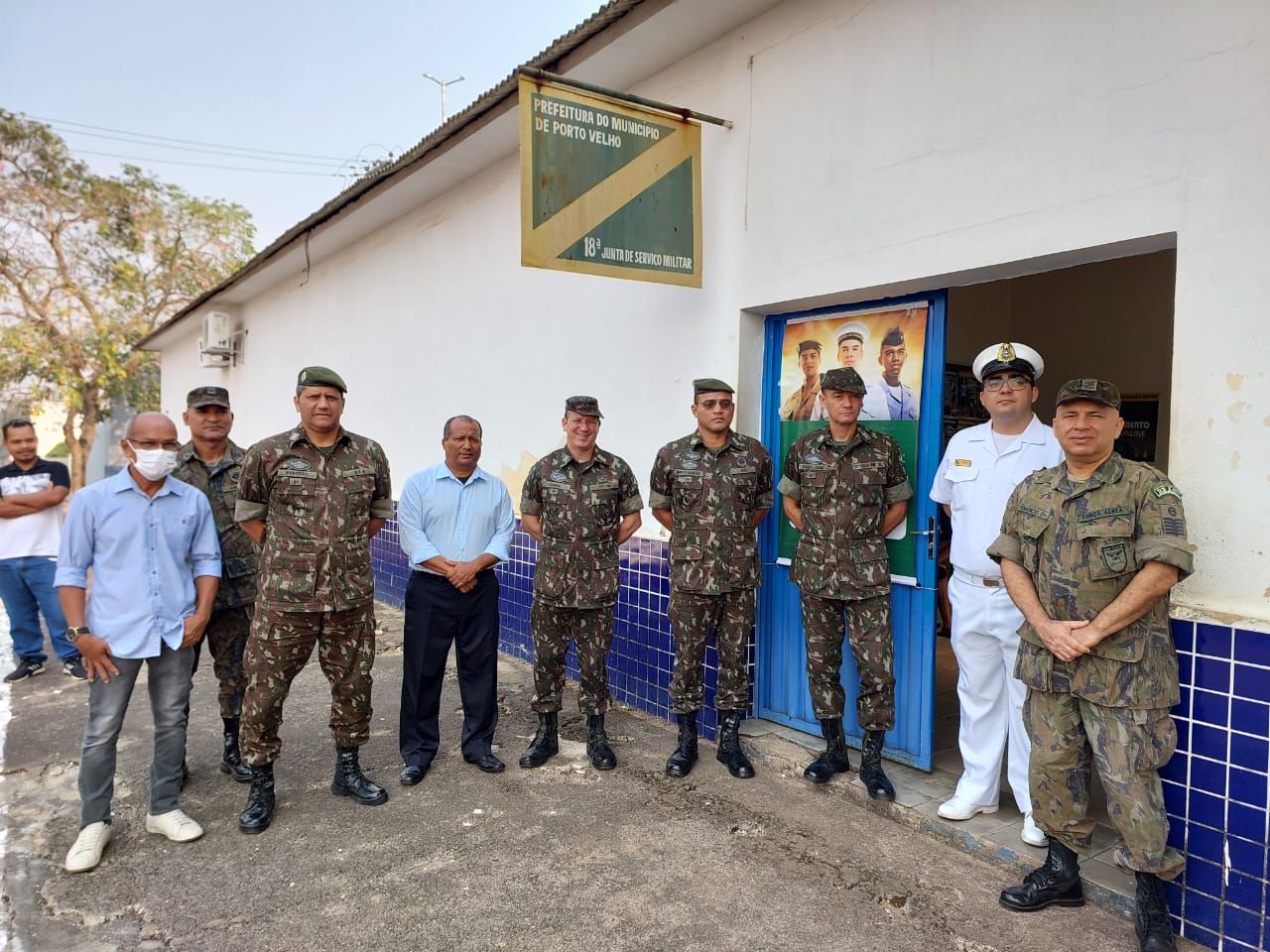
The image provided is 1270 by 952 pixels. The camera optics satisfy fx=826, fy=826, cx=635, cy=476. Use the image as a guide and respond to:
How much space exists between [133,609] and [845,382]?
3.20 metres

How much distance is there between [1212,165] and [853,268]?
1.50 meters

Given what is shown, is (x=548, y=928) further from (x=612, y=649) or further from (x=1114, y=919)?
(x=612, y=649)

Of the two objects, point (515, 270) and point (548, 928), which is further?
point (515, 270)

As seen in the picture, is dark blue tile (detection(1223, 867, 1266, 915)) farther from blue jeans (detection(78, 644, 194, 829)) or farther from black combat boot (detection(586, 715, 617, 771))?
blue jeans (detection(78, 644, 194, 829))

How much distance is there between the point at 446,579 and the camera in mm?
4168

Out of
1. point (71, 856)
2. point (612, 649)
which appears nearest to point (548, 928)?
point (71, 856)

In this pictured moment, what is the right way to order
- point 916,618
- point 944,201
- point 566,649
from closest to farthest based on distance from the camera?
point 944,201
point 916,618
point 566,649

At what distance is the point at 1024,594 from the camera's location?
298cm

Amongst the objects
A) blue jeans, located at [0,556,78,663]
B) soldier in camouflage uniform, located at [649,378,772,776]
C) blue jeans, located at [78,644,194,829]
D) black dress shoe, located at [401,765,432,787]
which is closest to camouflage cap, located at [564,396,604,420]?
soldier in camouflage uniform, located at [649,378,772,776]

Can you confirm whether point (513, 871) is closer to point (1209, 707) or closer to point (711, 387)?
point (711, 387)

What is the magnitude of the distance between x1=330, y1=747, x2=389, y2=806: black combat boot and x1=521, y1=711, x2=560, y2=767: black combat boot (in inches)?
29.9

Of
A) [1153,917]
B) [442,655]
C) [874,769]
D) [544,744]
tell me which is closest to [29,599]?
[442,655]

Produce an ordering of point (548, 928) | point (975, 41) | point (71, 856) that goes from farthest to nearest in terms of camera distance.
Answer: point (975, 41) < point (71, 856) < point (548, 928)

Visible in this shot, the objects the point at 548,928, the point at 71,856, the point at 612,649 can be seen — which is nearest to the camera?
the point at 548,928
